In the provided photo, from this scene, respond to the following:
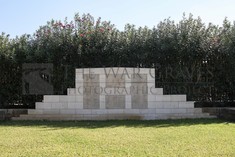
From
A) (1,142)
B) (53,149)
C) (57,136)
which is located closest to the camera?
(53,149)

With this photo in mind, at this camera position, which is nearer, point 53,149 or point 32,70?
point 53,149

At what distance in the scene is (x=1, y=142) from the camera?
6.42 meters

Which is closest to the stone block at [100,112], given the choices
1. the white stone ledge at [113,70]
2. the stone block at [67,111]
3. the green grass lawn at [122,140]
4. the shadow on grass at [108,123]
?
the shadow on grass at [108,123]

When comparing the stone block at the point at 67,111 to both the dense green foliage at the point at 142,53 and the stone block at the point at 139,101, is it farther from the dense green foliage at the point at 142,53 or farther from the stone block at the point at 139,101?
the stone block at the point at 139,101

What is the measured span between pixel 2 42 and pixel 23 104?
236 cm

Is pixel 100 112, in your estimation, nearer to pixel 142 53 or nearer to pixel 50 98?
pixel 50 98

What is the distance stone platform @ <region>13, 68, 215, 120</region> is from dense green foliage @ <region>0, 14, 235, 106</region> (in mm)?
914

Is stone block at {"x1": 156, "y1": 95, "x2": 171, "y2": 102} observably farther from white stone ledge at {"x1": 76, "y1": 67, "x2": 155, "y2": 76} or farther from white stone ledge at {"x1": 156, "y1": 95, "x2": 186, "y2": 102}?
white stone ledge at {"x1": 76, "y1": 67, "x2": 155, "y2": 76}

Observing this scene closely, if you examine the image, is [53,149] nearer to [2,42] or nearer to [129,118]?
[129,118]

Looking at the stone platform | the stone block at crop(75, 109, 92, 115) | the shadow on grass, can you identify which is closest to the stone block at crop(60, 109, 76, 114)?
the stone platform

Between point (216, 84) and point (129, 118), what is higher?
point (216, 84)

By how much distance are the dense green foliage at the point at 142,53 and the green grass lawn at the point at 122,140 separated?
2497 mm

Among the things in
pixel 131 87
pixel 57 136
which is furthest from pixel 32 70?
pixel 57 136

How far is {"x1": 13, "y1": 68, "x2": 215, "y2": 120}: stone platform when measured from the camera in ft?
33.8
